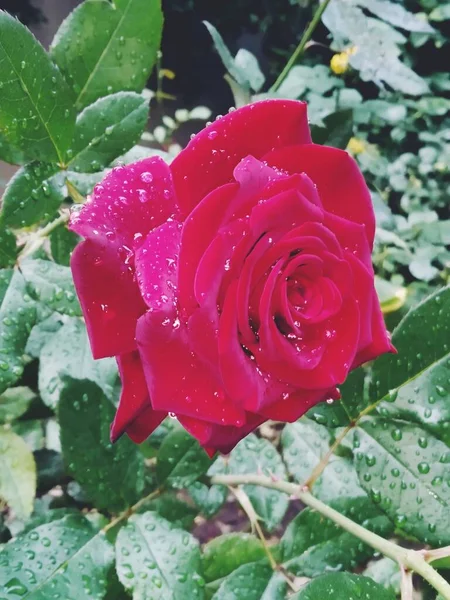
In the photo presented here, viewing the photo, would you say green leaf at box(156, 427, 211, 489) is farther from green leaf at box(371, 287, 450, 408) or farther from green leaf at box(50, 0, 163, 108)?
green leaf at box(50, 0, 163, 108)

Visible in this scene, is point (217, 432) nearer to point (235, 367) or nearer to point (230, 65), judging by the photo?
point (235, 367)

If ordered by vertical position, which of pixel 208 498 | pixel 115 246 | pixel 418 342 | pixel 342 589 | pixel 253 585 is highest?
pixel 115 246

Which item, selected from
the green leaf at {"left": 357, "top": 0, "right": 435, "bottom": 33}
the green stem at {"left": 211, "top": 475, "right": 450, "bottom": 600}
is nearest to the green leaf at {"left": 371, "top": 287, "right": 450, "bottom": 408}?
the green stem at {"left": 211, "top": 475, "right": 450, "bottom": 600}

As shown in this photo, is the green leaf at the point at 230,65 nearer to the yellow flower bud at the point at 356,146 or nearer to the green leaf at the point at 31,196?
the green leaf at the point at 31,196

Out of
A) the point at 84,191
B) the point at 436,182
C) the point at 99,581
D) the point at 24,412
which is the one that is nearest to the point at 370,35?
the point at 84,191

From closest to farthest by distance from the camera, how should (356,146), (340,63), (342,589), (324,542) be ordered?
1. (342,589)
2. (324,542)
3. (340,63)
4. (356,146)

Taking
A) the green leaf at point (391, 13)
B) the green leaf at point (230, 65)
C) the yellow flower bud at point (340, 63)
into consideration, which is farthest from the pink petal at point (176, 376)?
the yellow flower bud at point (340, 63)

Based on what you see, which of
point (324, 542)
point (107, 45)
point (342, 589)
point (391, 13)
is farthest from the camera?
point (391, 13)

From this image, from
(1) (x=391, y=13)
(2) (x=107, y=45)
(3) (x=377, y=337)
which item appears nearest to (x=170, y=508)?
(3) (x=377, y=337)
